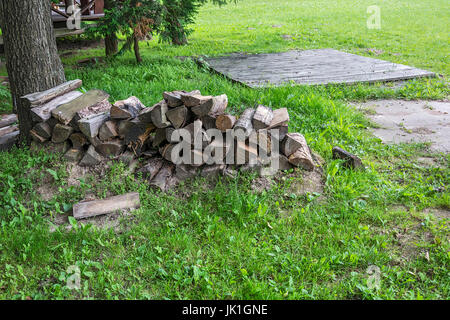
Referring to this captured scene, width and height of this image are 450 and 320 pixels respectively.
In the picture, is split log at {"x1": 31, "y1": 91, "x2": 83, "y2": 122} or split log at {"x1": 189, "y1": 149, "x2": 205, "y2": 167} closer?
split log at {"x1": 189, "y1": 149, "x2": 205, "y2": 167}

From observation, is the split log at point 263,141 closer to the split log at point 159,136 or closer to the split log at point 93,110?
the split log at point 159,136

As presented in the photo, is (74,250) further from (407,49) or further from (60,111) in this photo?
(407,49)

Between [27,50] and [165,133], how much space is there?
2119mm

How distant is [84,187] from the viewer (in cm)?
403

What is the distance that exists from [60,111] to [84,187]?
874 mm

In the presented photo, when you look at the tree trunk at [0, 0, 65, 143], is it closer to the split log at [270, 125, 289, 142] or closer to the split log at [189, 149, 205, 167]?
the split log at [189, 149, 205, 167]

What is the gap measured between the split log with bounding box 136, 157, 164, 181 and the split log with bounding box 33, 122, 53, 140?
108cm

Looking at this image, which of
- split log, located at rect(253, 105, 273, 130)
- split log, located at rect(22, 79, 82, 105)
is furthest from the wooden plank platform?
split log, located at rect(22, 79, 82, 105)

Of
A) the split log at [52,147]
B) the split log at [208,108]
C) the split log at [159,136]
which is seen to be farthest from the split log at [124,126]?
the split log at [208,108]

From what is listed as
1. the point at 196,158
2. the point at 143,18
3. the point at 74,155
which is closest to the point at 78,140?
the point at 74,155

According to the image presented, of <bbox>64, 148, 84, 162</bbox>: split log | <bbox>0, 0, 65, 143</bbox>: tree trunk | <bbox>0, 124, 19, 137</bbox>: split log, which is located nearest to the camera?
<bbox>64, 148, 84, 162</bbox>: split log

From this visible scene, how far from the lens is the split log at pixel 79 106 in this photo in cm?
424

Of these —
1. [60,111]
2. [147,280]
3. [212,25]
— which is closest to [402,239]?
[147,280]

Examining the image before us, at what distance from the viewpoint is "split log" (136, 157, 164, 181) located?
4164 millimetres
